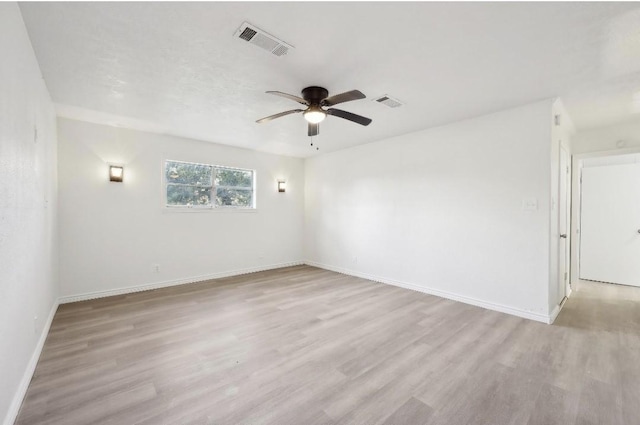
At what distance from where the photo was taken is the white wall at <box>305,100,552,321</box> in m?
3.35

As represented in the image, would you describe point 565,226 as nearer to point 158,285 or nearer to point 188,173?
point 188,173

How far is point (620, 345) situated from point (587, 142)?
10.3 ft

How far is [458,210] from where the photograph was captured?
404cm

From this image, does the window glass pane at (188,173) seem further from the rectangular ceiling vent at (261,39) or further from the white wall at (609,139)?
the white wall at (609,139)

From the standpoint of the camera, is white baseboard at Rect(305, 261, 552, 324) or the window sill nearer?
white baseboard at Rect(305, 261, 552, 324)

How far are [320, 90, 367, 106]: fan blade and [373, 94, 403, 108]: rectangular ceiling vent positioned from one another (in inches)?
29.7

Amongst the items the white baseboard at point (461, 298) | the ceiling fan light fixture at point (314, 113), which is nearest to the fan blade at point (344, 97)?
the ceiling fan light fixture at point (314, 113)

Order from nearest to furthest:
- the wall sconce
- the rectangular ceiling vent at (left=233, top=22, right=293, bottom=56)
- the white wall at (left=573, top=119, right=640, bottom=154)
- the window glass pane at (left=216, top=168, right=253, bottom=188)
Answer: the rectangular ceiling vent at (left=233, top=22, right=293, bottom=56) → the white wall at (left=573, top=119, right=640, bottom=154) → the wall sconce → the window glass pane at (left=216, top=168, right=253, bottom=188)

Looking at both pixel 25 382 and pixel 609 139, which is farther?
pixel 609 139

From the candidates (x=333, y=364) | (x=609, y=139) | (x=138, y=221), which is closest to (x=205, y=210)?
(x=138, y=221)

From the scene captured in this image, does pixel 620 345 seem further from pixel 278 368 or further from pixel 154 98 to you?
pixel 154 98


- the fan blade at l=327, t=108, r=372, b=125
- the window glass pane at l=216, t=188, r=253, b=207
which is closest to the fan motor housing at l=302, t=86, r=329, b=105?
the fan blade at l=327, t=108, r=372, b=125

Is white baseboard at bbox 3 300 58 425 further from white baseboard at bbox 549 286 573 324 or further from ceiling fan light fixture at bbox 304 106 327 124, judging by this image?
white baseboard at bbox 549 286 573 324

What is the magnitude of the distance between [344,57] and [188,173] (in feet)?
12.7
